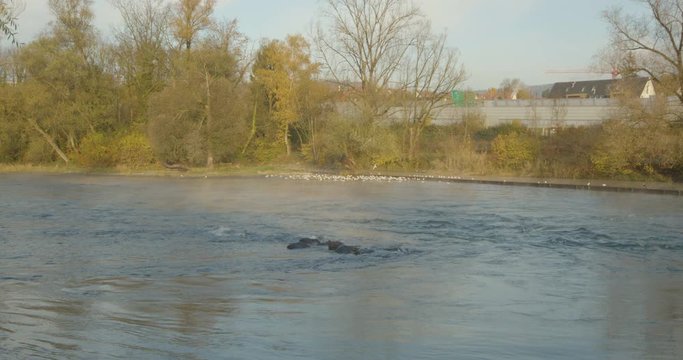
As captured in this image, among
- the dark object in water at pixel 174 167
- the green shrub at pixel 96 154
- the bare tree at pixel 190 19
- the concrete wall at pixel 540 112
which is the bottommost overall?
the dark object in water at pixel 174 167

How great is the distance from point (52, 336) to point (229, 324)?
1.94 meters

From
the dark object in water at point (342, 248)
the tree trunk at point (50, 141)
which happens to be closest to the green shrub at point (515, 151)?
the dark object in water at point (342, 248)

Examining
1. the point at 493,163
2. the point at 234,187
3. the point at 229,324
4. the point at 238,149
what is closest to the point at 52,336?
the point at 229,324

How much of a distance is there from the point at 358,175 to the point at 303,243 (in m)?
25.1

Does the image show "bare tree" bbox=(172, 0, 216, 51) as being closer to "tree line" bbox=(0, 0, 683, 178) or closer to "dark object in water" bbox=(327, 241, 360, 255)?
"tree line" bbox=(0, 0, 683, 178)

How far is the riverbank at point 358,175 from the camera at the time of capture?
30.7 meters

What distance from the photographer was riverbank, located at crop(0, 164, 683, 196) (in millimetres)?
30703

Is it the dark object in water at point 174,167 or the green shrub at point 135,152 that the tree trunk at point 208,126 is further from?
the green shrub at point 135,152

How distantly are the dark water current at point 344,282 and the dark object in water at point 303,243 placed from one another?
256 mm

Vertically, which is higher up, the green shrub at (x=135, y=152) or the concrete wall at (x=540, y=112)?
the concrete wall at (x=540, y=112)

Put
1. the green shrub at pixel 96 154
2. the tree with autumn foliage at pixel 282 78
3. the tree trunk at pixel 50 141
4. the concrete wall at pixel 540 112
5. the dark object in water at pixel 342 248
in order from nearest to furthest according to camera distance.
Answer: the dark object in water at pixel 342 248, the concrete wall at pixel 540 112, the green shrub at pixel 96 154, the tree trunk at pixel 50 141, the tree with autumn foliage at pixel 282 78

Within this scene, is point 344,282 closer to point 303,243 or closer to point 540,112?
point 303,243

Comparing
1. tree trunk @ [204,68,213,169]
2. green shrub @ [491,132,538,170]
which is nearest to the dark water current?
green shrub @ [491,132,538,170]

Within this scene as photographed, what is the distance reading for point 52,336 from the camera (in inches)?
316
